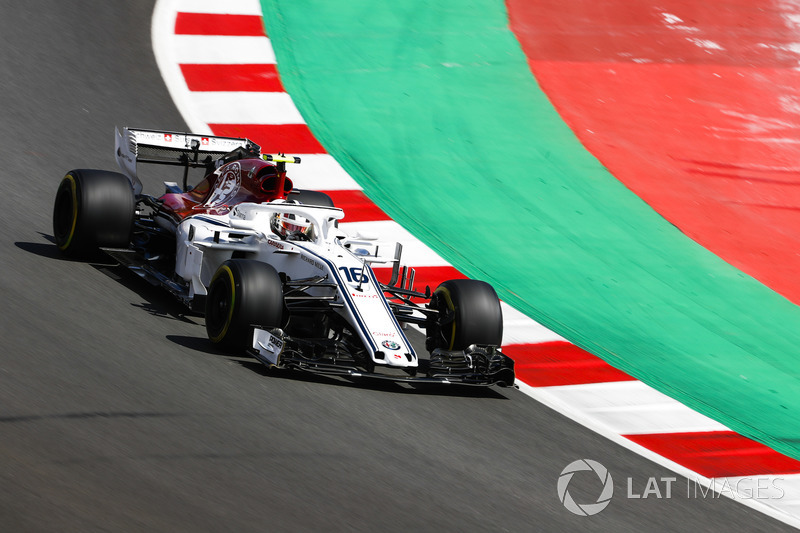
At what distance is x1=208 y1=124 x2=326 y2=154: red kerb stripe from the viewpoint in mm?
11875

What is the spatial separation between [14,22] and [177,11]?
2.02m

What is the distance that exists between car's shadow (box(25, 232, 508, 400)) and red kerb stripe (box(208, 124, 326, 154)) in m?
3.16

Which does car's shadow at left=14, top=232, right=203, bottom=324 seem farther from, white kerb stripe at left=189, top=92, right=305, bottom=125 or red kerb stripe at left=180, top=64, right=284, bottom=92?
red kerb stripe at left=180, top=64, right=284, bottom=92

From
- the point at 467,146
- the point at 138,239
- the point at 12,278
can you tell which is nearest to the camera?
the point at 12,278

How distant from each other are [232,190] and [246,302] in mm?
1919

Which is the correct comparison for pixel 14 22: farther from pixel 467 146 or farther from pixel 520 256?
pixel 520 256

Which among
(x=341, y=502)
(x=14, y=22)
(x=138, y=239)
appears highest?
(x=14, y=22)

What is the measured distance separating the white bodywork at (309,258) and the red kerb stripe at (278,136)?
3.23 m

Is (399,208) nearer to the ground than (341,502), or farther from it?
farther from it

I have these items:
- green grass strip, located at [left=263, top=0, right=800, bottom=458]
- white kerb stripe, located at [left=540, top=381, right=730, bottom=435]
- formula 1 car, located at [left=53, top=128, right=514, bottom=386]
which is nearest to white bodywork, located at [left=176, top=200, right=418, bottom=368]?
formula 1 car, located at [left=53, top=128, right=514, bottom=386]

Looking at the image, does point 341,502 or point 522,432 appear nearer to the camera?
point 341,502

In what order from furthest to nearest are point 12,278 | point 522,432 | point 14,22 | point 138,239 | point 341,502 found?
point 14,22, point 138,239, point 12,278, point 522,432, point 341,502

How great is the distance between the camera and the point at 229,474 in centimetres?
564

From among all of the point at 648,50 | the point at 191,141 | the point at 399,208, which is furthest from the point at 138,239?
the point at 648,50
